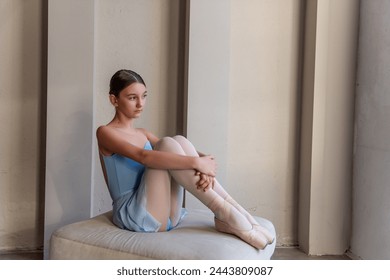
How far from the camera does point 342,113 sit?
361 centimetres

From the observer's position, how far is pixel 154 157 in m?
2.43

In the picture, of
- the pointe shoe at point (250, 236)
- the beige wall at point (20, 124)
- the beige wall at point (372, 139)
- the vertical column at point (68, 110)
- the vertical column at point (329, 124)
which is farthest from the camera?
the vertical column at point (329, 124)

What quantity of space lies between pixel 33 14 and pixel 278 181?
2.07 m

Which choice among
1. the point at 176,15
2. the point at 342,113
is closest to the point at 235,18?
the point at 176,15

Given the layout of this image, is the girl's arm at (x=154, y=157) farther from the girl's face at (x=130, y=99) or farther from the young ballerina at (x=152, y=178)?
the girl's face at (x=130, y=99)

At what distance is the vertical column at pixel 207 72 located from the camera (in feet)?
11.5

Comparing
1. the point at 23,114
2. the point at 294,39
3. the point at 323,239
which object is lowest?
the point at 323,239

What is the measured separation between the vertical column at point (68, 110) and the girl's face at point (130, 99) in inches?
32.7

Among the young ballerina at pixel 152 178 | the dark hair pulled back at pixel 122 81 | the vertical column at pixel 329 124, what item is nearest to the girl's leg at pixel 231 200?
the young ballerina at pixel 152 178

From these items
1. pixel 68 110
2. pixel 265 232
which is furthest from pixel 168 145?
pixel 68 110

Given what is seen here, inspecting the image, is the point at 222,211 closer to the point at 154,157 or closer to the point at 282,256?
the point at 154,157

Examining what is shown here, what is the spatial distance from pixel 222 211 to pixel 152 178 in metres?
0.36
